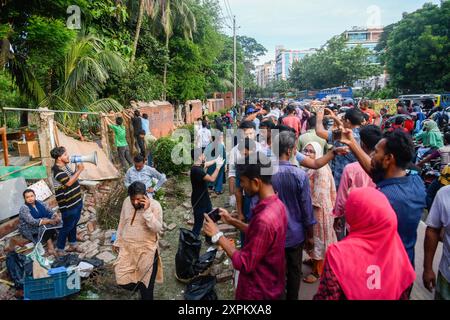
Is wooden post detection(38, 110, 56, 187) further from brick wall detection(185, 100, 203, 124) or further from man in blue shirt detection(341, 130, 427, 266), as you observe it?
brick wall detection(185, 100, 203, 124)

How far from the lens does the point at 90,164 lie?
744cm

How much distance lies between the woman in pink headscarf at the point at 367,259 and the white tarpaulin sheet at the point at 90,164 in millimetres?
6526

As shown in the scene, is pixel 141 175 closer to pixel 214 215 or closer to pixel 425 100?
pixel 214 215

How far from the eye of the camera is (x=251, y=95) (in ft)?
264

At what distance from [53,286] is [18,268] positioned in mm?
868

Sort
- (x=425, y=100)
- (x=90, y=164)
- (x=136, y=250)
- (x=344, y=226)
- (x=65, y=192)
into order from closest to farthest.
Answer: (x=136, y=250), (x=344, y=226), (x=65, y=192), (x=90, y=164), (x=425, y=100)

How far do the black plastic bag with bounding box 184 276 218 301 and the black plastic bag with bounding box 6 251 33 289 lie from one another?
6.66ft

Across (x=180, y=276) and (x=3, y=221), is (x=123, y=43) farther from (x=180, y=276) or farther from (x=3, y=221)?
(x=180, y=276)

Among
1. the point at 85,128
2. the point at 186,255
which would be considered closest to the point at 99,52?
the point at 85,128

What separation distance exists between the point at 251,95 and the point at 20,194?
7731 centimetres

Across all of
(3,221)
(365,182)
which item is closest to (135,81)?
(3,221)

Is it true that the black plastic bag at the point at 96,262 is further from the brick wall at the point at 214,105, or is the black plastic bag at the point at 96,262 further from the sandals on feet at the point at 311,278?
the brick wall at the point at 214,105

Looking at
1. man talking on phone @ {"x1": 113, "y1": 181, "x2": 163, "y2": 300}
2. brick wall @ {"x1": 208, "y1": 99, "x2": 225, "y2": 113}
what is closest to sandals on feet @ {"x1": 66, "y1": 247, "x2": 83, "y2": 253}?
man talking on phone @ {"x1": 113, "y1": 181, "x2": 163, "y2": 300}

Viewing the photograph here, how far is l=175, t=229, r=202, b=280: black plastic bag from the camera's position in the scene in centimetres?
411
